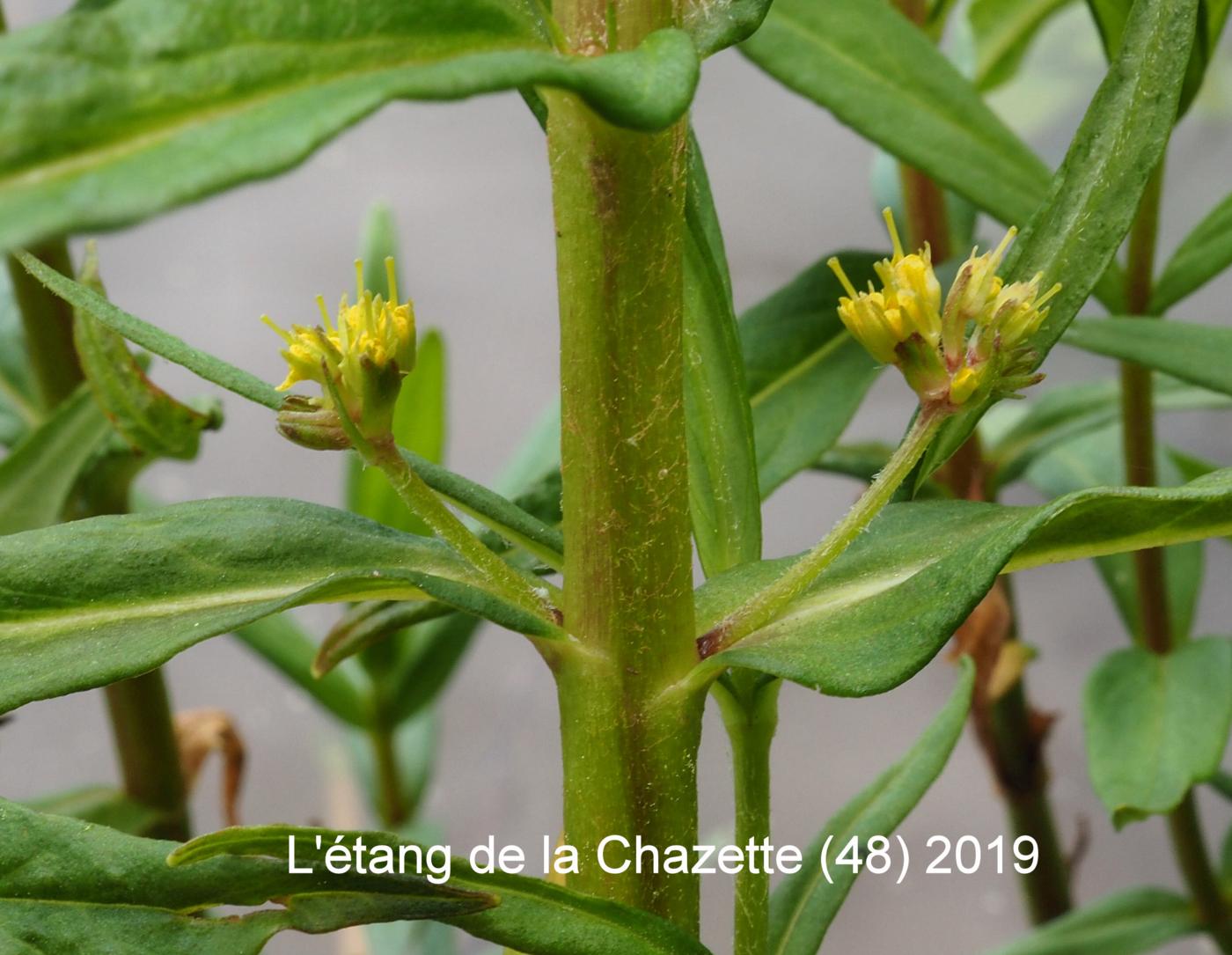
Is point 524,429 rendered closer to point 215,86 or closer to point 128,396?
point 128,396

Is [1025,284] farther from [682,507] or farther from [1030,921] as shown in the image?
[1030,921]

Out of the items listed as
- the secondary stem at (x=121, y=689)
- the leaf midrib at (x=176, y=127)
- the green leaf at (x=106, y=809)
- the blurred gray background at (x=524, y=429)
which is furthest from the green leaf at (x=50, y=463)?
the blurred gray background at (x=524, y=429)

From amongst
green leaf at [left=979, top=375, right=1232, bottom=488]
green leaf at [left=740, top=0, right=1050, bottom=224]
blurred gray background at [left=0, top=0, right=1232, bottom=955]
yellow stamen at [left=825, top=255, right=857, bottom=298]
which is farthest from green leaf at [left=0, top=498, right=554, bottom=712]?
blurred gray background at [left=0, top=0, right=1232, bottom=955]

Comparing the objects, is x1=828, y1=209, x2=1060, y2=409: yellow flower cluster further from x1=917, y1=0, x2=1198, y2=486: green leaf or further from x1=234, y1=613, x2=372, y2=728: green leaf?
x1=234, y1=613, x2=372, y2=728: green leaf

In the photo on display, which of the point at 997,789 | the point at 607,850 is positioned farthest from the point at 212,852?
the point at 997,789

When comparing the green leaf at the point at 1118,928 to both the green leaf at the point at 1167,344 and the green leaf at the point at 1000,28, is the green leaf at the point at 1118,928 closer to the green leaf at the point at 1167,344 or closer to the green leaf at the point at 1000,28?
the green leaf at the point at 1167,344

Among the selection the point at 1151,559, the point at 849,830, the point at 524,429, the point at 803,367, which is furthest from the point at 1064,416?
the point at 524,429
